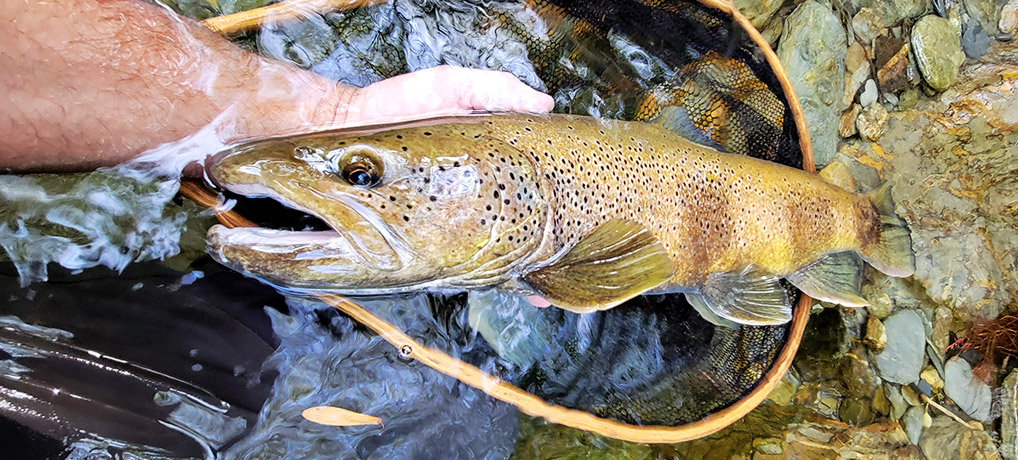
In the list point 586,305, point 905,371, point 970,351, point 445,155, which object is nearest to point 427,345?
point 586,305

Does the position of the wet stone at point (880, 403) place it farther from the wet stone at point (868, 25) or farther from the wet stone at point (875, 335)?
the wet stone at point (868, 25)

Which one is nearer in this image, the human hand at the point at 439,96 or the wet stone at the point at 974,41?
the human hand at the point at 439,96

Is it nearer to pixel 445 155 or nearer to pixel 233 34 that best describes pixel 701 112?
pixel 445 155

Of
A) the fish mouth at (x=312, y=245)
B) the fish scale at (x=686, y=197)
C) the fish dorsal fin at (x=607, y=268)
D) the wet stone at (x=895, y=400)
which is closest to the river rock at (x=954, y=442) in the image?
the wet stone at (x=895, y=400)

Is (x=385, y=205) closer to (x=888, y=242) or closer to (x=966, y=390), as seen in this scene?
(x=888, y=242)

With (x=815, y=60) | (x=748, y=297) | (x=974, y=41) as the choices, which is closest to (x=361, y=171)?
(x=748, y=297)

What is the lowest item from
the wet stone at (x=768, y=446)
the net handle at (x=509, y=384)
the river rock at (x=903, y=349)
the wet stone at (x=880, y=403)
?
the wet stone at (x=768, y=446)

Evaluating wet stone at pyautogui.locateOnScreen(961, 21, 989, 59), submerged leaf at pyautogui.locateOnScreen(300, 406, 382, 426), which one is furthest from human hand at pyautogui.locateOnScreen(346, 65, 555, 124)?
wet stone at pyautogui.locateOnScreen(961, 21, 989, 59)
